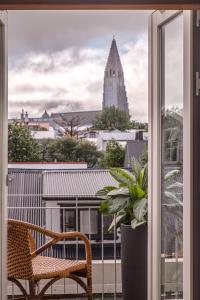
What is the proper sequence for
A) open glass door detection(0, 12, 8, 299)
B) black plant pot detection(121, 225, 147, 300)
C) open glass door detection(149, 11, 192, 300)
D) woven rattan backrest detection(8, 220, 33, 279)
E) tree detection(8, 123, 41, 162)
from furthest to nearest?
tree detection(8, 123, 41, 162)
black plant pot detection(121, 225, 147, 300)
woven rattan backrest detection(8, 220, 33, 279)
open glass door detection(0, 12, 8, 299)
open glass door detection(149, 11, 192, 300)

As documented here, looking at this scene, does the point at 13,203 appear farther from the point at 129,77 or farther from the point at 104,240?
the point at 129,77

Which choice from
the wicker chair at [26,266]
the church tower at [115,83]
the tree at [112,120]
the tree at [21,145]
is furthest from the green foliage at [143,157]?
the wicker chair at [26,266]

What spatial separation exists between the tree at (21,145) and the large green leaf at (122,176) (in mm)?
773

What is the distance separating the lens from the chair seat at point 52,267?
358 centimetres

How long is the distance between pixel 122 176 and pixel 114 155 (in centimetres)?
48

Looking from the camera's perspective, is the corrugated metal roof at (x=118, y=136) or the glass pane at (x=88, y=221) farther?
the glass pane at (x=88, y=221)

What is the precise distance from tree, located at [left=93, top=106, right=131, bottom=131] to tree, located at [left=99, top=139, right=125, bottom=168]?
0.14 m

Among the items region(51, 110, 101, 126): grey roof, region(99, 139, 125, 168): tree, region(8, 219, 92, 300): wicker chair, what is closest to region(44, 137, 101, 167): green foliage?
region(99, 139, 125, 168): tree

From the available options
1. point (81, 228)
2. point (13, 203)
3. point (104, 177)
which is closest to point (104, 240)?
point (81, 228)

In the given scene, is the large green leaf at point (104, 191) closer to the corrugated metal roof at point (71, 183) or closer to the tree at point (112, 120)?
the corrugated metal roof at point (71, 183)

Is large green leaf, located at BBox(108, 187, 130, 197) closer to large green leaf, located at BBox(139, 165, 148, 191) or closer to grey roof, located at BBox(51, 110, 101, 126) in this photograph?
large green leaf, located at BBox(139, 165, 148, 191)

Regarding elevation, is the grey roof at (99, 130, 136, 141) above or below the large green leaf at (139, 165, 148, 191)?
above

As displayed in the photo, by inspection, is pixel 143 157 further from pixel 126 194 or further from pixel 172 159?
pixel 172 159

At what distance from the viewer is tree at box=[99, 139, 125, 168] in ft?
14.9
